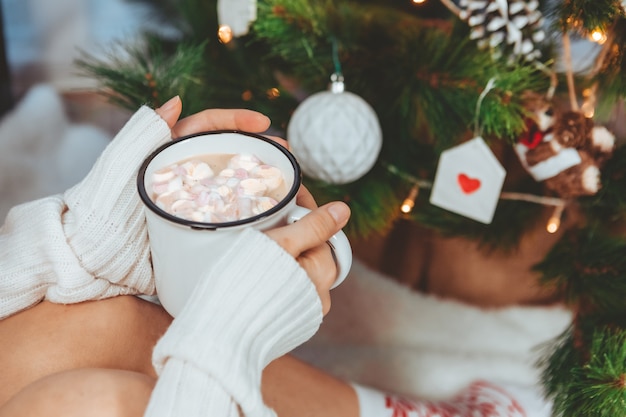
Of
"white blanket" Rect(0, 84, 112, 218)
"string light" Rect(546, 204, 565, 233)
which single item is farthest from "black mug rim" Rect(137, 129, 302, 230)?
"white blanket" Rect(0, 84, 112, 218)

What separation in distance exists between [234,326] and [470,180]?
460mm

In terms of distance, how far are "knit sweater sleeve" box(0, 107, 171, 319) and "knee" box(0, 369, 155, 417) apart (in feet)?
0.33

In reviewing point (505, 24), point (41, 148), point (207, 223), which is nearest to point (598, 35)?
point (505, 24)

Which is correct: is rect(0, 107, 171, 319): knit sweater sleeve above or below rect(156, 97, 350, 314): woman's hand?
below

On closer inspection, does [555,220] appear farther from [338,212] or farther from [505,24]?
[338,212]

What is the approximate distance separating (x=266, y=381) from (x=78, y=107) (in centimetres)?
105

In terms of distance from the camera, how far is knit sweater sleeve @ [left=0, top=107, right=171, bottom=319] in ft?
1.88

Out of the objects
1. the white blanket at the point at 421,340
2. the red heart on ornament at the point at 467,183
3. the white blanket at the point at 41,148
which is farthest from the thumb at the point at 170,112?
the white blanket at the point at 41,148

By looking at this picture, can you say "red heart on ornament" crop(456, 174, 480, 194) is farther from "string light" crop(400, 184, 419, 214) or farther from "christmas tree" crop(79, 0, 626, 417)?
"string light" crop(400, 184, 419, 214)

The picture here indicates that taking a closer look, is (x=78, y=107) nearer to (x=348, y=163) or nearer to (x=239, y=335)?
(x=348, y=163)

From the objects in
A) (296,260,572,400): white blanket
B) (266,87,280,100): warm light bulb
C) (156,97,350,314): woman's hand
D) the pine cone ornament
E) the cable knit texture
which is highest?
the pine cone ornament

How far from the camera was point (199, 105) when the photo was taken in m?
0.88

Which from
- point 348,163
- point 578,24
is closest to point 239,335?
point 348,163

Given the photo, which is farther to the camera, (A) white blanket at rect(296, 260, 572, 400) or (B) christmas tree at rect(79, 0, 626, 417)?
(A) white blanket at rect(296, 260, 572, 400)
